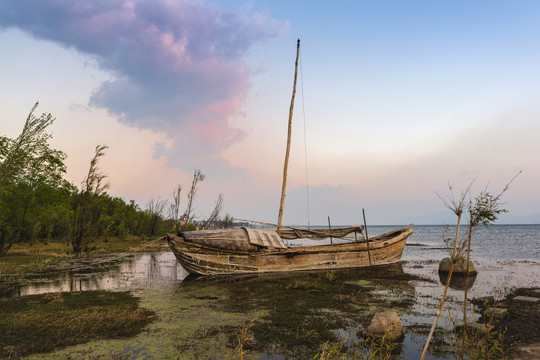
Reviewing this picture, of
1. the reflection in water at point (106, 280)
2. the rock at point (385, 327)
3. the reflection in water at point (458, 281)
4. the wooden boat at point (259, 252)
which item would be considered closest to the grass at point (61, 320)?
the reflection in water at point (106, 280)

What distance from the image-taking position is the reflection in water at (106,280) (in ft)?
40.6

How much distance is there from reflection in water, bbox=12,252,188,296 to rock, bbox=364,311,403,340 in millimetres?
9835

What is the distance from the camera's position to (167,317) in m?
8.76

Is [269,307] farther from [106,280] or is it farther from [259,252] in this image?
[106,280]

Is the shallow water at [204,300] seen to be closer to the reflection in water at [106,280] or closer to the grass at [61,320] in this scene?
the reflection in water at [106,280]

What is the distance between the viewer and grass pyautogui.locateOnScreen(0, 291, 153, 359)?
21.8ft

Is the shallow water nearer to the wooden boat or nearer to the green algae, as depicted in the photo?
the green algae

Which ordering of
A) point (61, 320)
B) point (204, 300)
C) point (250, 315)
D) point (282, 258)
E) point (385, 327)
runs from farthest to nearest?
point (282, 258) < point (204, 300) < point (250, 315) < point (61, 320) < point (385, 327)

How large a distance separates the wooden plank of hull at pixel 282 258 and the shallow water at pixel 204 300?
92cm

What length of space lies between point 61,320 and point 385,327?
8.14 metres

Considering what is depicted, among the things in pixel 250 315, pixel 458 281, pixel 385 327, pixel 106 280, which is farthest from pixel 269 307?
pixel 458 281

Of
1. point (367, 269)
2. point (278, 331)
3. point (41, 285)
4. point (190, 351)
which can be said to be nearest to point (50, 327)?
point (190, 351)

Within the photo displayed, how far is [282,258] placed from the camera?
17203mm

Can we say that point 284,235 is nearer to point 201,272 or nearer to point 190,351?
point 201,272
